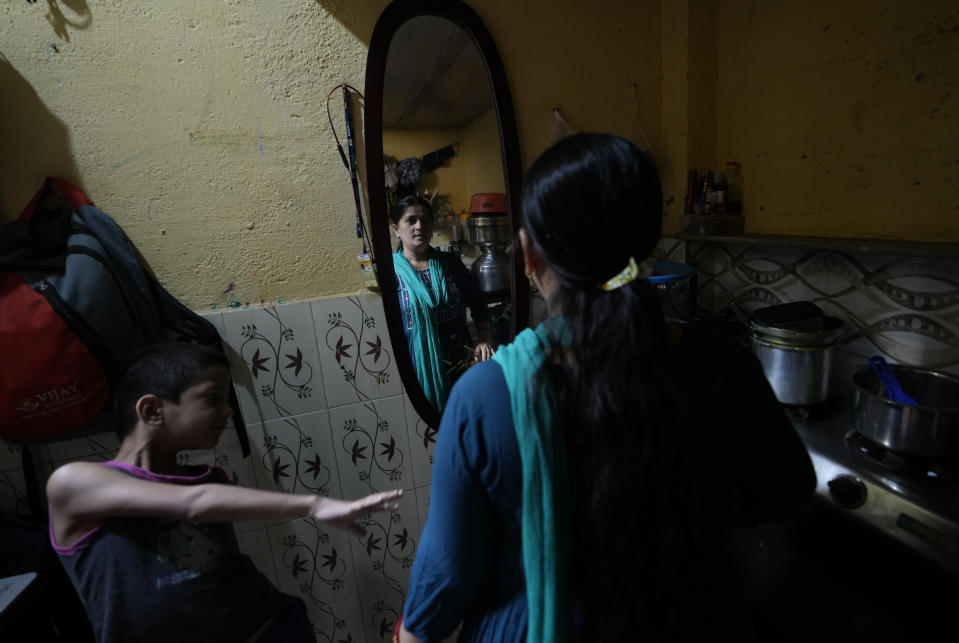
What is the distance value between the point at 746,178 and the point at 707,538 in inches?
49.2

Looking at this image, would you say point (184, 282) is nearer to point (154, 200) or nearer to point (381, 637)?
point (154, 200)

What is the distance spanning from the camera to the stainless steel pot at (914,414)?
0.82 meters

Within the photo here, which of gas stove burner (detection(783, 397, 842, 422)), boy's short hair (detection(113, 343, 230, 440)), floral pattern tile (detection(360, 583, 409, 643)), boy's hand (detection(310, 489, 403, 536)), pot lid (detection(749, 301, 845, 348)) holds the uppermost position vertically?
boy's short hair (detection(113, 343, 230, 440))

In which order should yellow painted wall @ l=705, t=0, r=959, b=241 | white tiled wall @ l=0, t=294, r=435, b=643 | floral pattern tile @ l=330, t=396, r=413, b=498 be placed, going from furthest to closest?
floral pattern tile @ l=330, t=396, r=413, b=498, white tiled wall @ l=0, t=294, r=435, b=643, yellow painted wall @ l=705, t=0, r=959, b=241

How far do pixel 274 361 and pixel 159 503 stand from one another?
426mm

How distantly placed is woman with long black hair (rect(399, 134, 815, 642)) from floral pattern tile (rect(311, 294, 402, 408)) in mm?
660

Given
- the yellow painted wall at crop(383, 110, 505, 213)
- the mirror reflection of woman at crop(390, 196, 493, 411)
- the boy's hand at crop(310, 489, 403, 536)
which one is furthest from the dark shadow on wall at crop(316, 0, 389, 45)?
the boy's hand at crop(310, 489, 403, 536)

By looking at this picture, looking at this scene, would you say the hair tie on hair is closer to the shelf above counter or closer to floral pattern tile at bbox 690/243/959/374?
the shelf above counter

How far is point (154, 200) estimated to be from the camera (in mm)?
978

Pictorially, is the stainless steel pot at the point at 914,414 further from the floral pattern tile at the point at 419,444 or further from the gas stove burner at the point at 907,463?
the floral pattern tile at the point at 419,444

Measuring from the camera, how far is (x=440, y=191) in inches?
46.6

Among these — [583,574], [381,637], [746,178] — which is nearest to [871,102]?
[746,178]

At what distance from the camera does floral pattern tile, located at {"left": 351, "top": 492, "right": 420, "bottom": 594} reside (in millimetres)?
1265

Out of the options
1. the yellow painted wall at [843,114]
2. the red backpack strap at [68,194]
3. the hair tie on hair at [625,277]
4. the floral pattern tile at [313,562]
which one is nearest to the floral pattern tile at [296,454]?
the floral pattern tile at [313,562]
